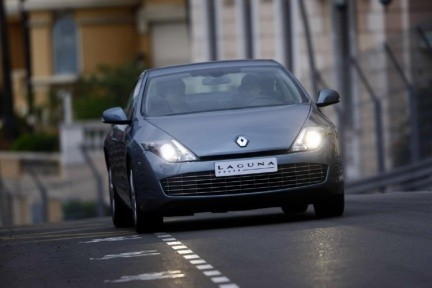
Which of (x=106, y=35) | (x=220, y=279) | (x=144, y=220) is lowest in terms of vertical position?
(x=106, y=35)

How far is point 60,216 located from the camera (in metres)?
44.0

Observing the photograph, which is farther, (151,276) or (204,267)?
(204,267)

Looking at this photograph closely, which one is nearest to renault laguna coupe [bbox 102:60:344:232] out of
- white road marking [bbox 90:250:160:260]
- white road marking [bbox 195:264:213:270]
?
white road marking [bbox 90:250:160:260]

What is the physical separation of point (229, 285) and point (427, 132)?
18.3m

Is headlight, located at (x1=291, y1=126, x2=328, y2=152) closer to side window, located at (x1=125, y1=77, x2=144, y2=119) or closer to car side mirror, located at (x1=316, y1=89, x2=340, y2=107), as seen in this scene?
car side mirror, located at (x1=316, y1=89, x2=340, y2=107)

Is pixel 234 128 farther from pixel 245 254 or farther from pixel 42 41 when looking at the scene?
pixel 42 41

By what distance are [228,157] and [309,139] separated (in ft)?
2.45

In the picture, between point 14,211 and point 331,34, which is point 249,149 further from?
point 14,211

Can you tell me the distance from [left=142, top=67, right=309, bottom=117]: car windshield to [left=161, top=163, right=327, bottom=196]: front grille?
118 cm

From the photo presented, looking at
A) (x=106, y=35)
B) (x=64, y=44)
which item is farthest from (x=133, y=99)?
(x=64, y=44)

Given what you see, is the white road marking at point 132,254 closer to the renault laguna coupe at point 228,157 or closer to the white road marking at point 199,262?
the white road marking at point 199,262

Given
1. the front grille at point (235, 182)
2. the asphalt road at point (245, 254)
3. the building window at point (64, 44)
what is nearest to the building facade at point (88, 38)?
the building window at point (64, 44)

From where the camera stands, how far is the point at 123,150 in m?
18.7

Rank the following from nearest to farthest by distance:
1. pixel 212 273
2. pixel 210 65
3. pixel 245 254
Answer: pixel 212 273 < pixel 245 254 < pixel 210 65
